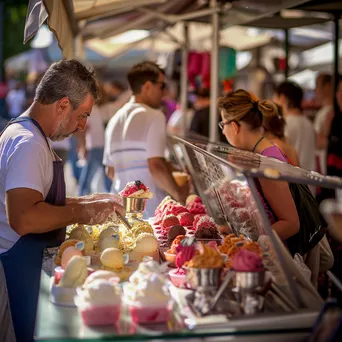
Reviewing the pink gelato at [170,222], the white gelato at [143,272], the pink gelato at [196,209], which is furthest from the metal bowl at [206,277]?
the pink gelato at [196,209]

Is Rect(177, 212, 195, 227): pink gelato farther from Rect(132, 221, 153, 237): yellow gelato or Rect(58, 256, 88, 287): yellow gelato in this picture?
Rect(58, 256, 88, 287): yellow gelato

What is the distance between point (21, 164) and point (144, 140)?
2798mm

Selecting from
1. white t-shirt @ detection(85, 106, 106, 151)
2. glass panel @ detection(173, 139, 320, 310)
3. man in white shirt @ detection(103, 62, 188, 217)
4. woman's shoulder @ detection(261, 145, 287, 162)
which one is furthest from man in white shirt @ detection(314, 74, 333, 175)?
woman's shoulder @ detection(261, 145, 287, 162)

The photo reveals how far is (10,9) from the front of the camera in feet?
41.7

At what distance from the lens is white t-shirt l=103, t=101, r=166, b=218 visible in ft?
19.7

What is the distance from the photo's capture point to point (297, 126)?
755 cm

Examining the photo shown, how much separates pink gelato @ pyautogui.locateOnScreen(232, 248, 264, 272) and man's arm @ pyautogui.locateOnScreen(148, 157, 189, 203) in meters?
3.16

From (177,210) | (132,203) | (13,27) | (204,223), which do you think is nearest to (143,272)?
(204,223)

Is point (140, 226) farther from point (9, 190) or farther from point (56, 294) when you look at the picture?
point (56, 294)

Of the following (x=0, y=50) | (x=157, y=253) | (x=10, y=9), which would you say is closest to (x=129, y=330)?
(x=157, y=253)

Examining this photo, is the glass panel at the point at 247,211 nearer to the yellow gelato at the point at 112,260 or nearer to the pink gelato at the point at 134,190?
the pink gelato at the point at 134,190

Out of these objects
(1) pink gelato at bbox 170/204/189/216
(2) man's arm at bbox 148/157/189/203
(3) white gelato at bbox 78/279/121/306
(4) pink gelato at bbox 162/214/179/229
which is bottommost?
(2) man's arm at bbox 148/157/189/203

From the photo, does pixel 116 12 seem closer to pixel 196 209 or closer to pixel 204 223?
pixel 196 209

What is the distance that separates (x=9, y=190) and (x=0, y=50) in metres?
9.33
